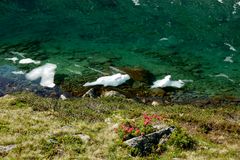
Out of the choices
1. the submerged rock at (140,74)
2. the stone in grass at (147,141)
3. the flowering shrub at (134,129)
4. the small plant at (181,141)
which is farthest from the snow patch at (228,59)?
the stone in grass at (147,141)

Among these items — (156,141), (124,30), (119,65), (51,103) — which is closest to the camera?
(156,141)

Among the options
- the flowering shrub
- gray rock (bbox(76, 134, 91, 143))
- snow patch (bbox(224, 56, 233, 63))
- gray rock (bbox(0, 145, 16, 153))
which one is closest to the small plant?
the flowering shrub

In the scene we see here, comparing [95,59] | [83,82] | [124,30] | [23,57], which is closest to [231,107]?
[83,82]

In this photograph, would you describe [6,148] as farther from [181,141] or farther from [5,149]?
[181,141]

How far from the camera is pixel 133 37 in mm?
67625

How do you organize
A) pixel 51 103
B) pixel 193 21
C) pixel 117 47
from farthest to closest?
pixel 193 21, pixel 117 47, pixel 51 103

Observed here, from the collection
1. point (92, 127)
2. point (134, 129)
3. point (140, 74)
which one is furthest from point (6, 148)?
point (140, 74)

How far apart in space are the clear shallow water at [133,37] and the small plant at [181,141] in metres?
22.3

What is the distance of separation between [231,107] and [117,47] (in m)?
23.0

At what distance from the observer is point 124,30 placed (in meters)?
71.6

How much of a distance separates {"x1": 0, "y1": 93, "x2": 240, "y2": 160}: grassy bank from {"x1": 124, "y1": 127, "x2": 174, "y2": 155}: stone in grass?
20.7 inches

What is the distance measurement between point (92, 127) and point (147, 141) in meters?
5.57

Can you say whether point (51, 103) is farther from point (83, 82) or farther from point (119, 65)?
point (119, 65)

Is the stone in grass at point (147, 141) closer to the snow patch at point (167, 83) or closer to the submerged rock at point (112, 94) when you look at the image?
the submerged rock at point (112, 94)
